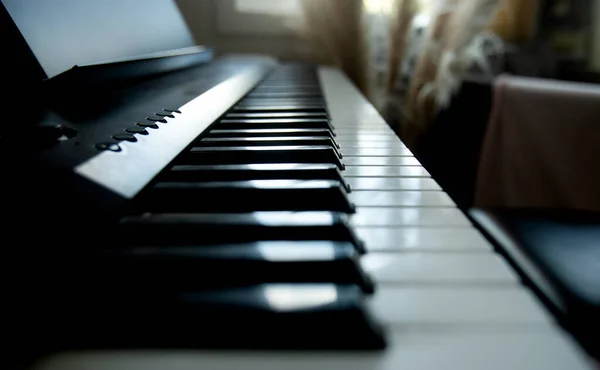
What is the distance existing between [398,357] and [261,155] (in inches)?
12.6

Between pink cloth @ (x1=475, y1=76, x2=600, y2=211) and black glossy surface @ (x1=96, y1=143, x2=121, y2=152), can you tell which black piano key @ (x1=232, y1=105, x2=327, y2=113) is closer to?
black glossy surface @ (x1=96, y1=143, x2=121, y2=152)

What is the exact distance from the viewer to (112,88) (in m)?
0.68

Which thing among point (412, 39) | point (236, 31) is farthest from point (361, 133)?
point (236, 31)

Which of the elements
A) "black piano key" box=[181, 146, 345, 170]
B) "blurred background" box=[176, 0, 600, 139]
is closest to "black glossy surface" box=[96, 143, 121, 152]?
"black piano key" box=[181, 146, 345, 170]

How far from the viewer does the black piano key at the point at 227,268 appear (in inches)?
11.2

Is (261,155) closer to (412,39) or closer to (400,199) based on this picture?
(400,199)

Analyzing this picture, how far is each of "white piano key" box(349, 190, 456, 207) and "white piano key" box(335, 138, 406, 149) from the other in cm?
19

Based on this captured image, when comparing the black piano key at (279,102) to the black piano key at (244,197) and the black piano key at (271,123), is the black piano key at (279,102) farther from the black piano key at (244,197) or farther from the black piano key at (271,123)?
the black piano key at (244,197)

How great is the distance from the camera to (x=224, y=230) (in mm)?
330

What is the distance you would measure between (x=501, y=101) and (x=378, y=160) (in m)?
1.34

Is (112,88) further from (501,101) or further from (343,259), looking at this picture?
(501,101)

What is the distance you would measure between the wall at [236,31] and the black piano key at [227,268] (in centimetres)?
205

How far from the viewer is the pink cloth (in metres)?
1.55

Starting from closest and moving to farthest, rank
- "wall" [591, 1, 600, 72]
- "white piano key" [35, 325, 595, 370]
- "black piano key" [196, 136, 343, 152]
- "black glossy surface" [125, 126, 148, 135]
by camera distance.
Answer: "white piano key" [35, 325, 595, 370] → "black glossy surface" [125, 126, 148, 135] → "black piano key" [196, 136, 343, 152] → "wall" [591, 1, 600, 72]
